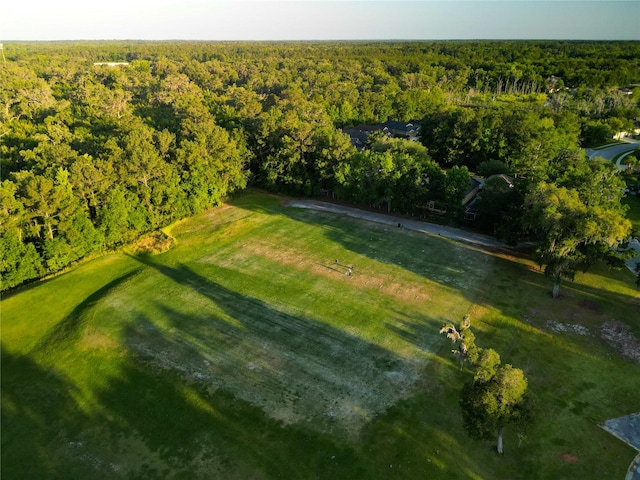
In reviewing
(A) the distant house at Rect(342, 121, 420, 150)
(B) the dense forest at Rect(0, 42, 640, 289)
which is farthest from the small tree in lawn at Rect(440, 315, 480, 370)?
(A) the distant house at Rect(342, 121, 420, 150)

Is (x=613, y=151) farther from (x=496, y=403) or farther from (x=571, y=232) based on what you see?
(x=496, y=403)

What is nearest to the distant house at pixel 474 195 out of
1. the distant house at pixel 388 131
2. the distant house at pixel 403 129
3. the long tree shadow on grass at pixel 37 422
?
the distant house at pixel 388 131

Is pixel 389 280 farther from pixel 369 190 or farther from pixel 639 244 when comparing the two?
pixel 639 244

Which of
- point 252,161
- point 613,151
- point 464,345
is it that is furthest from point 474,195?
point 613,151

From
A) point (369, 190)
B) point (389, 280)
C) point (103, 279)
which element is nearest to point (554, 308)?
point (389, 280)

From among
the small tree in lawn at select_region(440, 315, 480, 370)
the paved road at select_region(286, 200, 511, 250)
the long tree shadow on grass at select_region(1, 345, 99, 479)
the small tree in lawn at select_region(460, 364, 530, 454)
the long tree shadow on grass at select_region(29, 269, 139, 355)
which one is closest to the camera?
the small tree in lawn at select_region(460, 364, 530, 454)

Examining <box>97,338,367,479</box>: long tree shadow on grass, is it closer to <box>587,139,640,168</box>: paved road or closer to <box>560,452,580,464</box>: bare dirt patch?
<box>560,452,580,464</box>: bare dirt patch

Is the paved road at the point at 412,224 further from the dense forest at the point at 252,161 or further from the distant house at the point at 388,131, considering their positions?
the distant house at the point at 388,131
